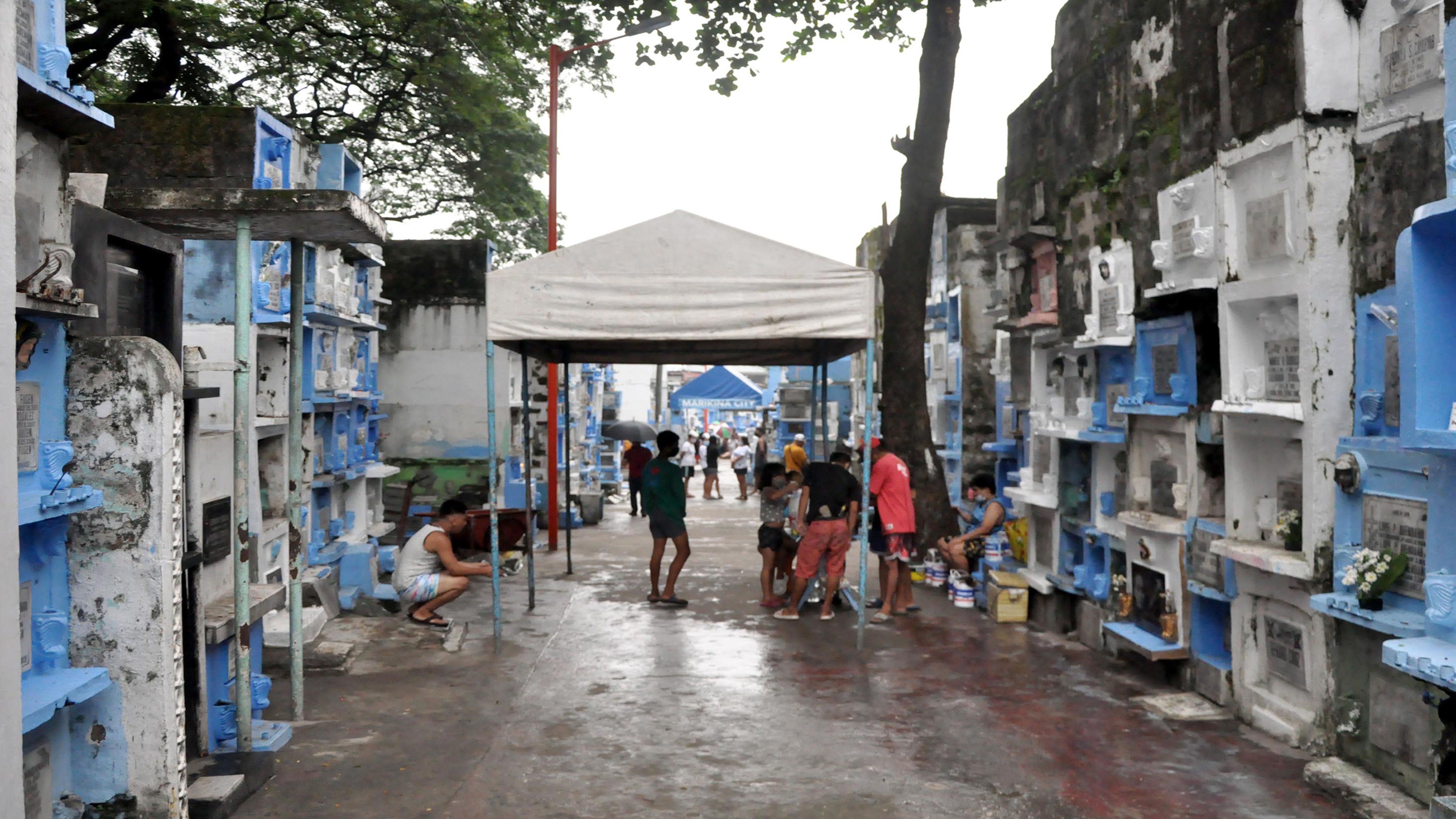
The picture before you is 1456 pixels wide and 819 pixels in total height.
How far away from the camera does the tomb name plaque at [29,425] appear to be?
4387 mm

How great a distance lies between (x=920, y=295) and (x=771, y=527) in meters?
4.02

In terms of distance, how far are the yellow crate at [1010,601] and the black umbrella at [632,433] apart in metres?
9.65

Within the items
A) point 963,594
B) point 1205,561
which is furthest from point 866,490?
point 963,594

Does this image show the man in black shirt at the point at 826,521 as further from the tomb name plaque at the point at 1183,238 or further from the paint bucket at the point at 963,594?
the tomb name plaque at the point at 1183,238

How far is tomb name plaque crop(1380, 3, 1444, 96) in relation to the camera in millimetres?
Answer: 5281

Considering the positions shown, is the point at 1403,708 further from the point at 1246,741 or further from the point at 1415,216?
the point at 1415,216

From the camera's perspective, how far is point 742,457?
2503 centimetres

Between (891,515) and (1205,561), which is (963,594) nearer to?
(891,515)

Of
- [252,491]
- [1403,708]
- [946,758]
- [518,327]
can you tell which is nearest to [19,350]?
[252,491]

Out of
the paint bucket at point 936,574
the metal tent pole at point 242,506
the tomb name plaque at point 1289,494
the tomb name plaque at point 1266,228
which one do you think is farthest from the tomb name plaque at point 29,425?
the paint bucket at point 936,574

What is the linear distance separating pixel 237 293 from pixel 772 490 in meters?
6.32

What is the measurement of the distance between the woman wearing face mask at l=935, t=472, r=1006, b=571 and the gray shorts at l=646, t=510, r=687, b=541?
2.90m

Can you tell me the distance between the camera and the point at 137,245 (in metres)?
5.34

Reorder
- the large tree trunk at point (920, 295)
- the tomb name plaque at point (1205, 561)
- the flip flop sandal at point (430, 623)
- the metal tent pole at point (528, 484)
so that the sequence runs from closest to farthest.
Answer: the tomb name plaque at point (1205, 561), the flip flop sandal at point (430, 623), the metal tent pole at point (528, 484), the large tree trunk at point (920, 295)
